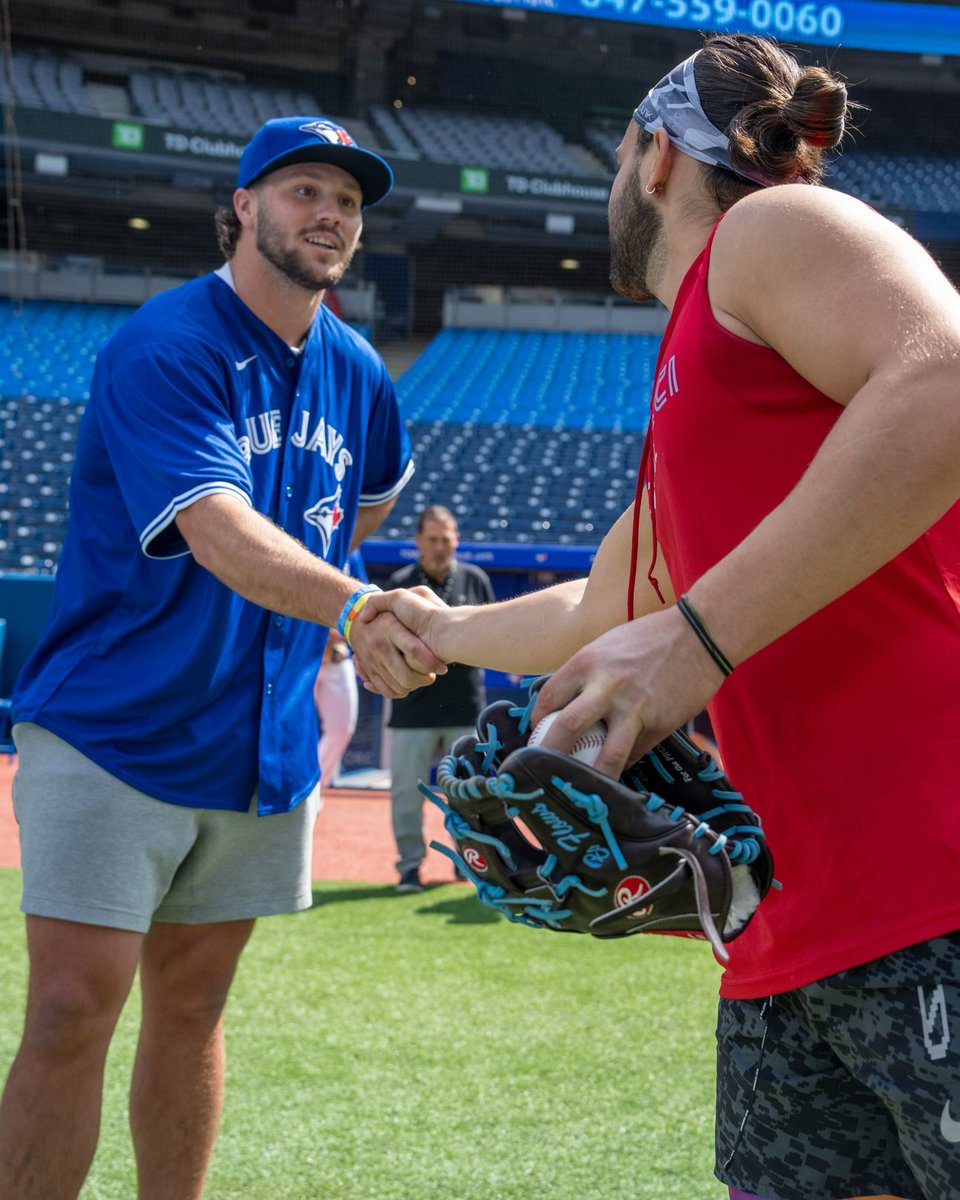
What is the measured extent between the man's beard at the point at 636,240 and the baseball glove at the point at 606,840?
2.16ft

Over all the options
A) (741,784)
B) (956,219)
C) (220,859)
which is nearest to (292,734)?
(220,859)

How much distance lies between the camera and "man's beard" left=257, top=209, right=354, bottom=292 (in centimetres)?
260

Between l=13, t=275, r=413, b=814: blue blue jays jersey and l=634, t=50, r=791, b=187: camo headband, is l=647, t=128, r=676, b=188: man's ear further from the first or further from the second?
l=13, t=275, r=413, b=814: blue blue jays jersey

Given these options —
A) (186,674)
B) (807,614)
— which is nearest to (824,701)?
(807,614)

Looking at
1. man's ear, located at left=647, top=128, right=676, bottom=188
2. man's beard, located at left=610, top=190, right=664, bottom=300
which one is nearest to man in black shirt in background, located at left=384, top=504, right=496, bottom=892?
man's beard, located at left=610, top=190, right=664, bottom=300

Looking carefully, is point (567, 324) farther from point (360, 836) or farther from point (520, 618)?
point (520, 618)

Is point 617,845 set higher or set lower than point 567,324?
higher

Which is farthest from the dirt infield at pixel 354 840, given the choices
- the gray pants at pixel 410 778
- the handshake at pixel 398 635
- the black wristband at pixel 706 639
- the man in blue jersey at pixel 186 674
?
the black wristband at pixel 706 639

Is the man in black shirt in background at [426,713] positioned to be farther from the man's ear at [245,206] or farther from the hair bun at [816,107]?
the hair bun at [816,107]

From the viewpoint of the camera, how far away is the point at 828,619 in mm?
1294

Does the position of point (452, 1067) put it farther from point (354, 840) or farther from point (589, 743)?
point (354, 840)

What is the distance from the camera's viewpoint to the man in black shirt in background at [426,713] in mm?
6793

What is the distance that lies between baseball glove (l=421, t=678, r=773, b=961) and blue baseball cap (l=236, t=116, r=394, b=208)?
1.78 meters

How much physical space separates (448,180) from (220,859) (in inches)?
833
